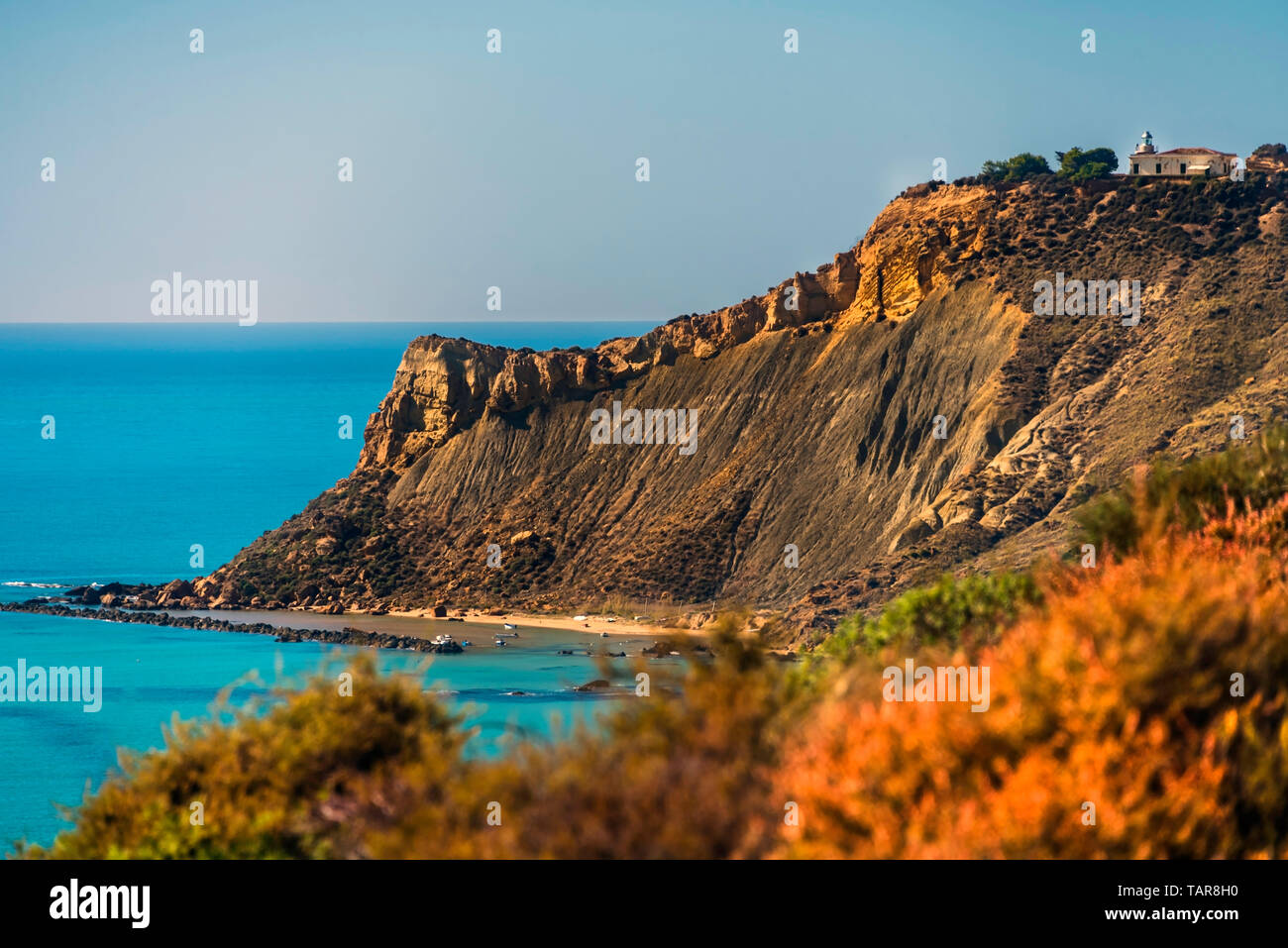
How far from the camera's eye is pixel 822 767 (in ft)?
50.3

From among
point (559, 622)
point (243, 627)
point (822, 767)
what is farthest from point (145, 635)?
point (822, 767)

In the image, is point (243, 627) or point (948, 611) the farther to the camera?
point (243, 627)

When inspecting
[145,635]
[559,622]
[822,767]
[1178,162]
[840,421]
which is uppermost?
[1178,162]

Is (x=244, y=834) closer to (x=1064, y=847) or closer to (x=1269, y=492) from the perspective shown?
(x=1064, y=847)

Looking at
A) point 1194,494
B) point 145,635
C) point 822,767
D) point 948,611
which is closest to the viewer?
point 822,767

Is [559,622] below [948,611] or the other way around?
below

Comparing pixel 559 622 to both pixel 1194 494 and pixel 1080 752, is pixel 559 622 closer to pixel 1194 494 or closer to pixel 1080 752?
pixel 1194 494

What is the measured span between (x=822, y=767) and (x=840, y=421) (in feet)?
208

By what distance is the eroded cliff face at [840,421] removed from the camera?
65.1 metres

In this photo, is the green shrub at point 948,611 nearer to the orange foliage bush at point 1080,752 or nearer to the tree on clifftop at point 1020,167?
the orange foliage bush at point 1080,752

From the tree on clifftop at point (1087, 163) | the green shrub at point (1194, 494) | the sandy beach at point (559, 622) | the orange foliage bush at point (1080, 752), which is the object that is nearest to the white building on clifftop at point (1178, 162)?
the tree on clifftop at point (1087, 163)

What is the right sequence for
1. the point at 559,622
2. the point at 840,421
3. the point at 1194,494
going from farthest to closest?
1. the point at 840,421
2. the point at 559,622
3. the point at 1194,494

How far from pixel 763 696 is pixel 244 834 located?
6190mm
